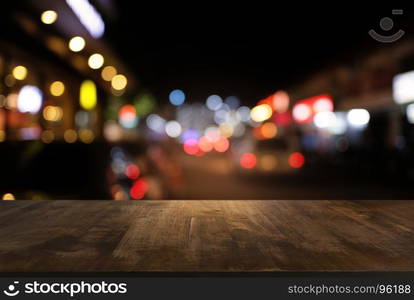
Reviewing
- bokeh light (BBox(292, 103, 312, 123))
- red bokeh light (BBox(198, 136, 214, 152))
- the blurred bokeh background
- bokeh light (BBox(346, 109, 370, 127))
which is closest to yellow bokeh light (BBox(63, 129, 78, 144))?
the blurred bokeh background

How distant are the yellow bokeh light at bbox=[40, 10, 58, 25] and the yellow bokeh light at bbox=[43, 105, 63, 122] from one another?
102 inches

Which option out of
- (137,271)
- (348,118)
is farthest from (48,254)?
(348,118)

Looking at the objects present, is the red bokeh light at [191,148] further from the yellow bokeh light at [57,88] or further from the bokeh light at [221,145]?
the yellow bokeh light at [57,88]

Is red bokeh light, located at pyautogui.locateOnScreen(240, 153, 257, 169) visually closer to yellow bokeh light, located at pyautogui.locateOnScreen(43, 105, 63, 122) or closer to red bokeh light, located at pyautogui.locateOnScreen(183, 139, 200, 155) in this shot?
yellow bokeh light, located at pyautogui.locateOnScreen(43, 105, 63, 122)

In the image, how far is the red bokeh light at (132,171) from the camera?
386 inches

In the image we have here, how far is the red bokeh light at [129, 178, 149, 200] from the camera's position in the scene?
978 centimetres

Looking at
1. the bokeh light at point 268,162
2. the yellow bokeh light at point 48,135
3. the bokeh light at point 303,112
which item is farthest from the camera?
the bokeh light at point 303,112

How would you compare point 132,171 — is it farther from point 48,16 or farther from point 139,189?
point 48,16

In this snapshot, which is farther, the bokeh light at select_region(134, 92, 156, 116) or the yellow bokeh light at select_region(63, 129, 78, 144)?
the bokeh light at select_region(134, 92, 156, 116)

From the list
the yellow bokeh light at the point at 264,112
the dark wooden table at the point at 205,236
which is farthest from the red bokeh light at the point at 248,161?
the yellow bokeh light at the point at 264,112

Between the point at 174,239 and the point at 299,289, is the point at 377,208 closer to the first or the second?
the point at 174,239

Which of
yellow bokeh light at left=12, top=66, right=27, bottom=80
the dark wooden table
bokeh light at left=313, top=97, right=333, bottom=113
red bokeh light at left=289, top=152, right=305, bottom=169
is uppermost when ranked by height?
bokeh light at left=313, top=97, right=333, bottom=113

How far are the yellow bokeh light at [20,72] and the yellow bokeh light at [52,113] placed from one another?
1.51 meters

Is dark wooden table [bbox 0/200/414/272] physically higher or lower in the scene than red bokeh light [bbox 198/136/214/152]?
lower
